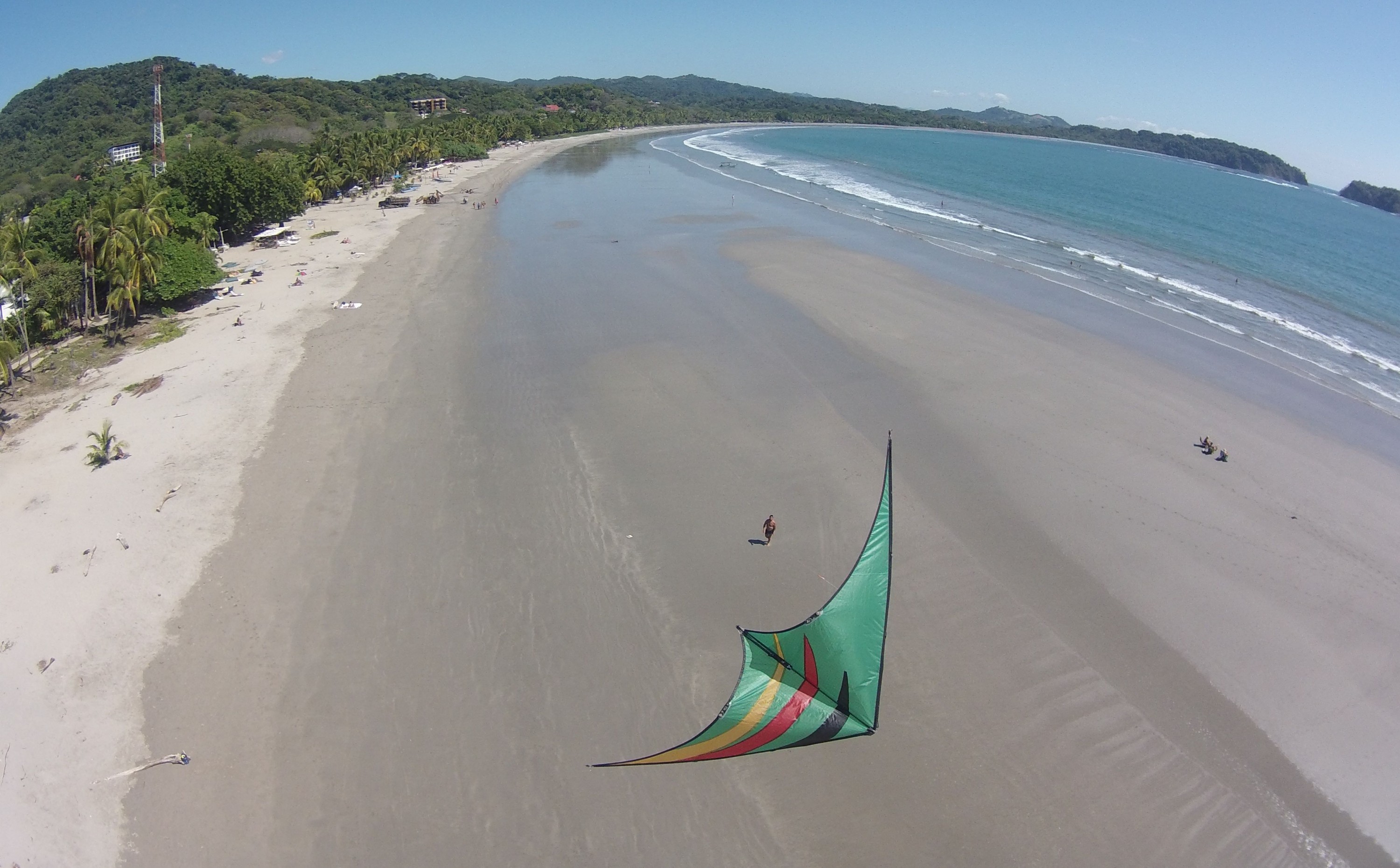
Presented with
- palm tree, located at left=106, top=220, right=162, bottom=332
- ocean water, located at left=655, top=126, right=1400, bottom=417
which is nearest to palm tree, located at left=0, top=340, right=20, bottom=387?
palm tree, located at left=106, top=220, right=162, bottom=332

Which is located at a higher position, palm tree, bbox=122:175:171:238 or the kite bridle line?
palm tree, bbox=122:175:171:238

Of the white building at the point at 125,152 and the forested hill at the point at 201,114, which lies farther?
the white building at the point at 125,152

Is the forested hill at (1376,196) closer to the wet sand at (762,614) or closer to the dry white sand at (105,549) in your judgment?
the wet sand at (762,614)

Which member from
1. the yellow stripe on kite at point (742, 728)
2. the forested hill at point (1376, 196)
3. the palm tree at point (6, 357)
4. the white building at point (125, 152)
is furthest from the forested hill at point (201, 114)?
the forested hill at point (1376, 196)

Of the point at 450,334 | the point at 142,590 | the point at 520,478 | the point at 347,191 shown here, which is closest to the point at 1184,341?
the point at 520,478

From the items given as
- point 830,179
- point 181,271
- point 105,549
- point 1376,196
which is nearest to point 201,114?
point 830,179

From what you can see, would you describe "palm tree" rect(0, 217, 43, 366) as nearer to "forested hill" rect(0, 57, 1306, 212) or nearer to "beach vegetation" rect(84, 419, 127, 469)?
"beach vegetation" rect(84, 419, 127, 469)

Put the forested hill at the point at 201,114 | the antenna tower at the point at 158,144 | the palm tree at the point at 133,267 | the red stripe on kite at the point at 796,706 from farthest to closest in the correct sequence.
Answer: the forested hill at the point at 201,114 → the antenna tower at the point at 158,144 → the palm tree at the point at 133,267 → the red stripe on kite at the point at 796,706
